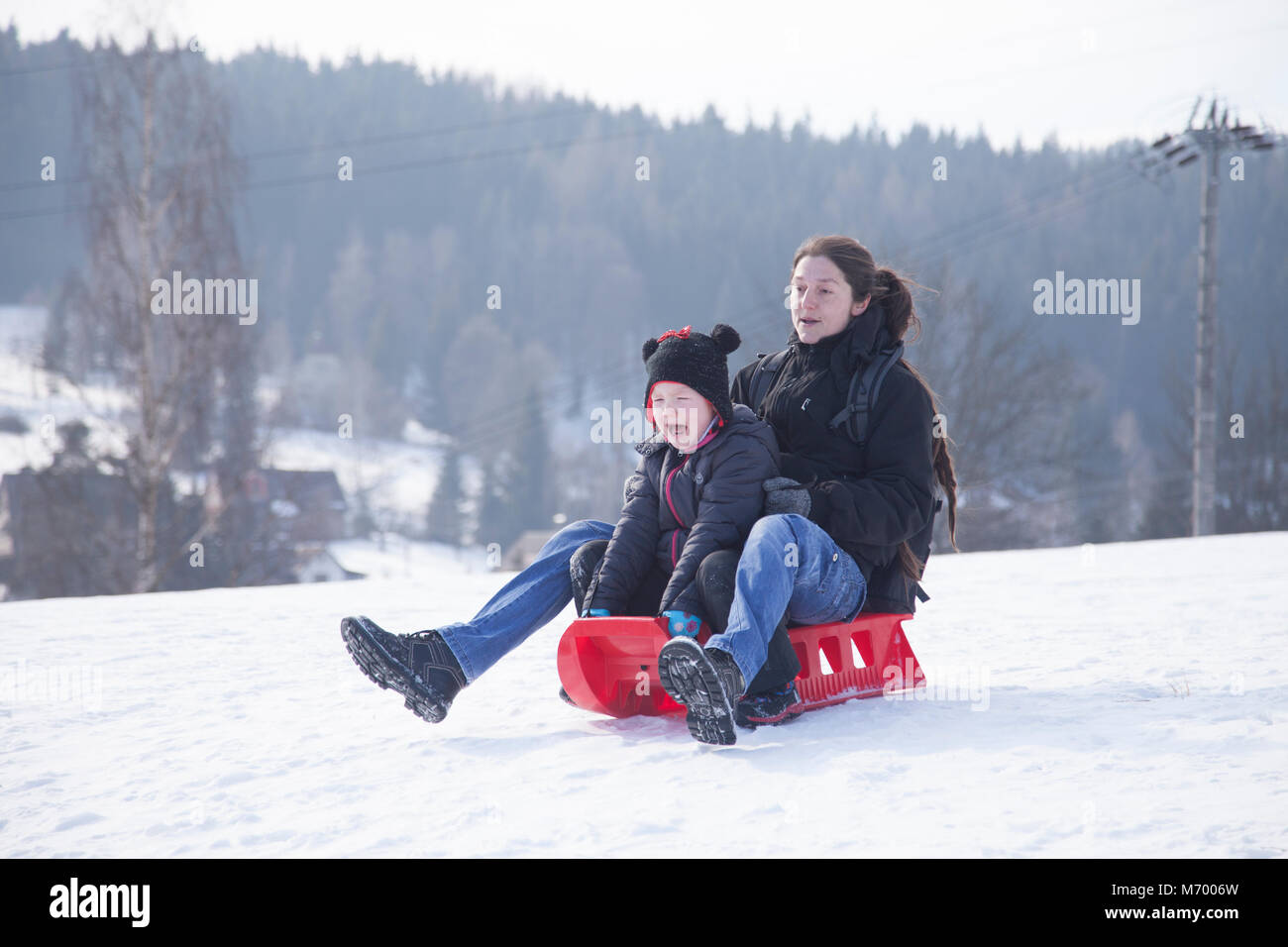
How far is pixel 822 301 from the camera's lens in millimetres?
2619

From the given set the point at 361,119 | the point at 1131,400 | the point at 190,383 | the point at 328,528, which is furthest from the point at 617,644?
the point at 361,119

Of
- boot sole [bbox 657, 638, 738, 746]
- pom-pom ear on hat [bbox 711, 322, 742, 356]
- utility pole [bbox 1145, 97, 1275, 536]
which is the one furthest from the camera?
utility pole [bbox 1145, 97, 1275, 536]

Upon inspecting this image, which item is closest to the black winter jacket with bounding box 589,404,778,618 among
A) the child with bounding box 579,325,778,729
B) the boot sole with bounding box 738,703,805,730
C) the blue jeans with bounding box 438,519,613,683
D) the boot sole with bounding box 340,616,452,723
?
the child with bounding box 579,325,778,729

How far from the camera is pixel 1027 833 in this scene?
1.54 m

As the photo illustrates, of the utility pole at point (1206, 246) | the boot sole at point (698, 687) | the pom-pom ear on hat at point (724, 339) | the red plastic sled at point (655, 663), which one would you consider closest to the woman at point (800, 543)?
the boot sole at point (698, 687)

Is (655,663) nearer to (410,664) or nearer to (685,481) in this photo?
(685,481)

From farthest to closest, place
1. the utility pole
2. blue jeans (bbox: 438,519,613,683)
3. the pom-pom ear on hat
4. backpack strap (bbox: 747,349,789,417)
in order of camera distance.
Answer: the utility pole → backpack strap (bbox: 747,349,789,417) → the pom-pom ear on hat → blue jeans (bbox: 438,519,613,683)

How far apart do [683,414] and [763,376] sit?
48 centimetres

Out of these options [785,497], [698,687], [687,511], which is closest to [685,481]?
[687,511]

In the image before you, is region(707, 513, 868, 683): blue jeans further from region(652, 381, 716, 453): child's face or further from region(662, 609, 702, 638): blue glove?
region(652, 381, 716, 453): child's face

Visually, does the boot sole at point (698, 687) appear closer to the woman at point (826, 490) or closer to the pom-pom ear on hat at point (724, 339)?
the woman at point (826, 490)

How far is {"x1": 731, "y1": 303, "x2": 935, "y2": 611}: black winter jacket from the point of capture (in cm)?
236

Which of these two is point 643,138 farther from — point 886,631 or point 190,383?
point 886,631

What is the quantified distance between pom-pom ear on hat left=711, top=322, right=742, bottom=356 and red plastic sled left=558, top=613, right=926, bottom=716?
647mm
